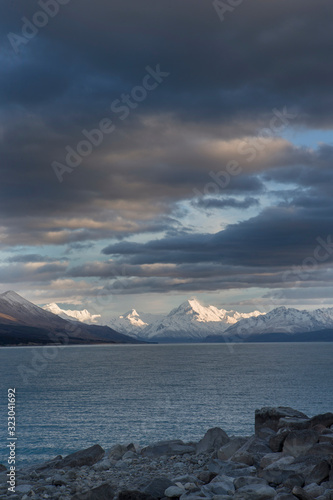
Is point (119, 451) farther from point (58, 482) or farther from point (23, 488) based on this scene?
point (23, 488)

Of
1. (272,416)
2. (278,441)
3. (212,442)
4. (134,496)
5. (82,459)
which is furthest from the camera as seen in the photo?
(272,416)

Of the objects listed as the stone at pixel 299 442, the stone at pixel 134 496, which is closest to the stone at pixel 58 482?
the stone at pixel 134 496

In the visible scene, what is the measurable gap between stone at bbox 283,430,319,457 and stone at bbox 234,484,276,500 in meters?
6.85

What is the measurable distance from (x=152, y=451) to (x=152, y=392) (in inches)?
2600

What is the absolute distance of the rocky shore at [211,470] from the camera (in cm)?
2019

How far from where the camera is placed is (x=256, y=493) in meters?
18.7

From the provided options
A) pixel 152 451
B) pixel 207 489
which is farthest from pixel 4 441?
pixel 207 489

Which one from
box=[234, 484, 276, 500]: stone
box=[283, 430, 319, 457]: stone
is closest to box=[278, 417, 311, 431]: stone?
box=[283, 430, 319, 457]: stone

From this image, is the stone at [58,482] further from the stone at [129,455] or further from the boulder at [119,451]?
the boulder at [119,451]

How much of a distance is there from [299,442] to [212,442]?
8918mm

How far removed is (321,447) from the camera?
23906mm

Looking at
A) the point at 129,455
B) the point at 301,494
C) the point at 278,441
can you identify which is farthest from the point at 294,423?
the point at 301,494

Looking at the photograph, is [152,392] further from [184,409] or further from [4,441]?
[4,441]

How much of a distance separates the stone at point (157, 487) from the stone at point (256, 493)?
3.19 m
